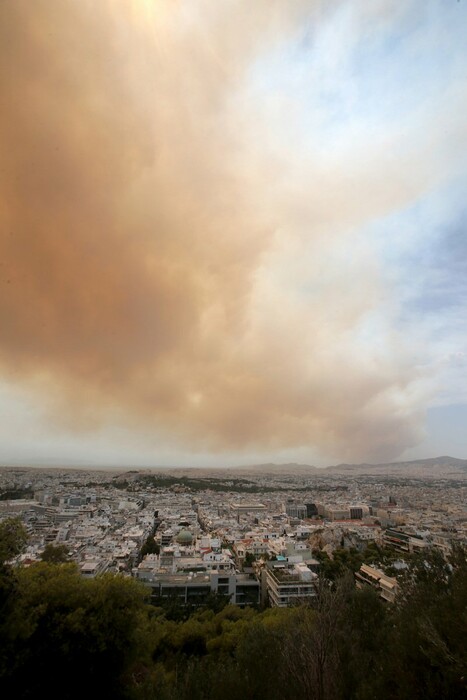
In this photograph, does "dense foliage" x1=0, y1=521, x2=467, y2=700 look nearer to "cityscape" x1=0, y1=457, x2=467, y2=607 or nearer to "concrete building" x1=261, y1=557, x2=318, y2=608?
"cityscape" x1=0, y1=457, x2=467, y2=607

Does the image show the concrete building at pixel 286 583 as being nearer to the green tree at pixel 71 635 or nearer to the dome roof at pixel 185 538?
the green tree at pixel 71 635

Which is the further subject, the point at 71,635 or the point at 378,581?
the point at 378,581

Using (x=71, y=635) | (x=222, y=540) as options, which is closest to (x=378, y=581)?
(x=71, y=635)

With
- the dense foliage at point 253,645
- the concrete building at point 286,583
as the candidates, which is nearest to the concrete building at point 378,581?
the concrete building at point 286,583

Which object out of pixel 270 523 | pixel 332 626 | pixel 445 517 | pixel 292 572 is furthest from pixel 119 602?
pixel 445 517

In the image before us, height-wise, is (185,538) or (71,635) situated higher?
(71,635)

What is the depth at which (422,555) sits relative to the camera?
9.51 meters

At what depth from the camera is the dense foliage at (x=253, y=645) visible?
6.47 metres

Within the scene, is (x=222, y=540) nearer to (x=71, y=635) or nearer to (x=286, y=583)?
(x=286, y=583)

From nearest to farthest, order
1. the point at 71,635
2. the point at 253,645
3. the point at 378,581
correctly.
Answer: the point at 71,635 → the point at 253,645 → the point at 378,581

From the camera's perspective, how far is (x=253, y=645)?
29.4ft

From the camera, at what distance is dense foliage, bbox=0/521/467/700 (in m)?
6.47

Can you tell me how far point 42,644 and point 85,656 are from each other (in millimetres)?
964

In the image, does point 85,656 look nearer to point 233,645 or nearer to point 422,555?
point 233,645
